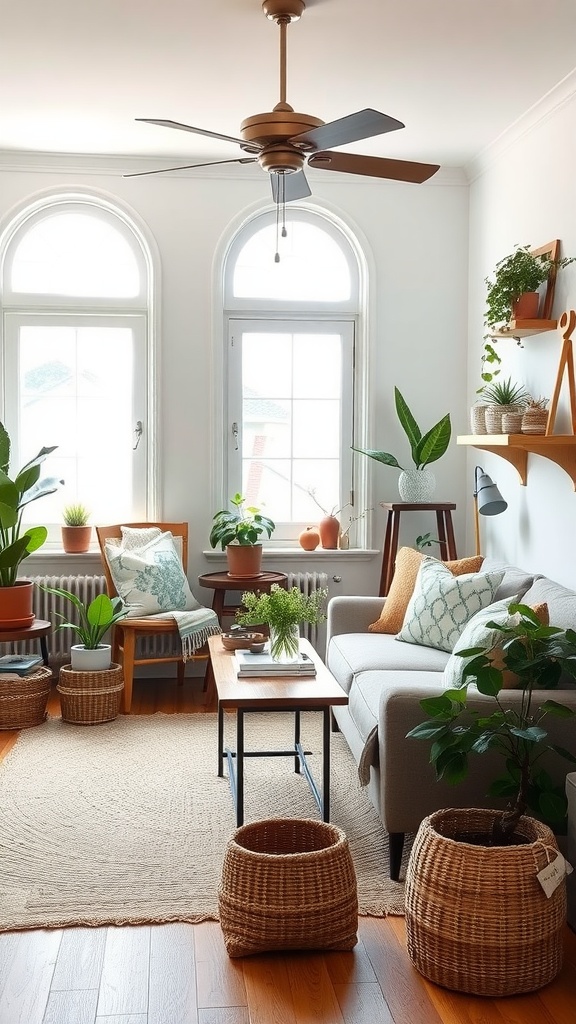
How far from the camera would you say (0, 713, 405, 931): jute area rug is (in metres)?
3.05

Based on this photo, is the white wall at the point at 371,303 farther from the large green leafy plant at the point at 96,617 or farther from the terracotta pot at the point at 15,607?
the terracotta pot at the point at 15,607

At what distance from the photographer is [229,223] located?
580 cm

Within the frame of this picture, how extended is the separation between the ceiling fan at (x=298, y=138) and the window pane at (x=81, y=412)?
2.41m

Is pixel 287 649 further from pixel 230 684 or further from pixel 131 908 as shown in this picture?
pixel 131 908

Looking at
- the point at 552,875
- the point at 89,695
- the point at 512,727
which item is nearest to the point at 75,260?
the point at 89,695

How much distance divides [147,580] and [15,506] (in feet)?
2.56

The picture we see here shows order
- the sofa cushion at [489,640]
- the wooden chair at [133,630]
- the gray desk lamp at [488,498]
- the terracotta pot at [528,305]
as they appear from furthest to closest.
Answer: the wooden chair at [133,630] → the gray desk lamp at [488,498] → the terracotta pot at [528,305] → the sofa cushion at [489,640]

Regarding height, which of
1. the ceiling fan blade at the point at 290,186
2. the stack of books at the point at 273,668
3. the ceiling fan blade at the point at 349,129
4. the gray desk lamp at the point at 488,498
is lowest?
the stack of books at the point at 273,668

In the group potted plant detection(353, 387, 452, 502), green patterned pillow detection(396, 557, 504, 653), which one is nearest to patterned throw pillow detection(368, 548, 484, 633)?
green patterned pillow detection(396, 557, 504, 653)

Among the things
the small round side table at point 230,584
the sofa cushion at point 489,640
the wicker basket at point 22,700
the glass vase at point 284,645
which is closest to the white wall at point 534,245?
the sofa cushion at point 489,640

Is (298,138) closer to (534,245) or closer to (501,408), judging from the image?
(501,408)

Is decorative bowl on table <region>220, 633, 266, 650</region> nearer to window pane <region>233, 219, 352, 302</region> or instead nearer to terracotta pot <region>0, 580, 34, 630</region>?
terracotta pot <region>0, 580, 34, 630</region>

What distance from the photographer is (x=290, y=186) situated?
375cm

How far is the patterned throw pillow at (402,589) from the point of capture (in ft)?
15.4
